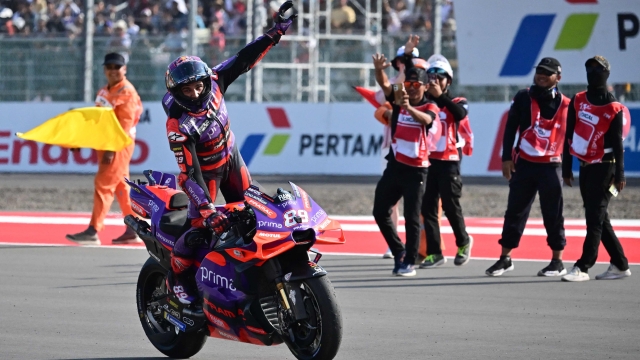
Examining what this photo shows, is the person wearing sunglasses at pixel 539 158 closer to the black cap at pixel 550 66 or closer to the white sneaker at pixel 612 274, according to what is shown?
the black cap at pixel 550 66

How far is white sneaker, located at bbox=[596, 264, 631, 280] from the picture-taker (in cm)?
915

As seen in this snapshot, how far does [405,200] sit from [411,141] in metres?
0.53

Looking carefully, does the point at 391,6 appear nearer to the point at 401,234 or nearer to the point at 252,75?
the point at 252,75

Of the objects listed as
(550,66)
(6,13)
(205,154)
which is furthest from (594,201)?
(6,13)

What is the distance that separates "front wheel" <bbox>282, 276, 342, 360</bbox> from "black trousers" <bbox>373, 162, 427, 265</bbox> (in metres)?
4.03

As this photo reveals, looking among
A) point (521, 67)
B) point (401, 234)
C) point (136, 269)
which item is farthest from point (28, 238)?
point (521, 67)

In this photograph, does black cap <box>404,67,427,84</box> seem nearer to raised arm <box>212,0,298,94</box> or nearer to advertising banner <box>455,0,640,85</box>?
raised arm <box>212,0,298,94</box>

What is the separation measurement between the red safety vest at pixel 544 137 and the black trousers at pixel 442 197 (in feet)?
2.79

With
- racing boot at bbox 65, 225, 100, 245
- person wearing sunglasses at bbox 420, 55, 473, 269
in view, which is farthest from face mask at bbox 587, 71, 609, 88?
racing boot at bbox 65, 225, 100, 245

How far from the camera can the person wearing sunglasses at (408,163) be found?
9.34m

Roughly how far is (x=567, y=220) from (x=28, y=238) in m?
6.75

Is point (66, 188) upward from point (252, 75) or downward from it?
downward

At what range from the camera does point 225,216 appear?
552 cm

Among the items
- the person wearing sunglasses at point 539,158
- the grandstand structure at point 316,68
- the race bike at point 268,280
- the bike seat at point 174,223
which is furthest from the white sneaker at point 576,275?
the grandstand structure at point 316,68
